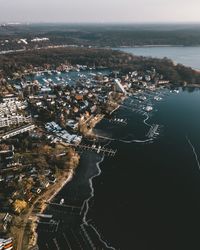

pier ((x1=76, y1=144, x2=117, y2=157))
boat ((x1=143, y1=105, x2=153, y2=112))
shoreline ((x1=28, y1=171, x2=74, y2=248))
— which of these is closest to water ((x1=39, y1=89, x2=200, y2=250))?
shoreline ((x1=28, y1=171, x2=74, y2=248))

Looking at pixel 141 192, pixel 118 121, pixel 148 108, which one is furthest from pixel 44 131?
pixel 148 108

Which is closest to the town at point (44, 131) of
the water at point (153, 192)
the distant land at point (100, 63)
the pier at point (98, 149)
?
the pier at point (98, 149)

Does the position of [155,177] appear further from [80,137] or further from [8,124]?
[8,124]

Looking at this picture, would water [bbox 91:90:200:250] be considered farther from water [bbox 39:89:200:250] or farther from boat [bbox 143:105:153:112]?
boat [bbox 143:105:153:112]

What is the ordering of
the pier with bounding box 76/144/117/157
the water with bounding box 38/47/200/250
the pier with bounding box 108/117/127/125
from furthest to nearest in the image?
the pier with bounding box 108/117/127/125 < the pier with bounding box 76/144/117/157 < the water with bounding box 38/47/200/250

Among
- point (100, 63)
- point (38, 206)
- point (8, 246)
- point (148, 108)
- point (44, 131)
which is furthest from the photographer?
point (100, 63)

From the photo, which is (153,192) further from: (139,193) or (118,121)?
(118,121)

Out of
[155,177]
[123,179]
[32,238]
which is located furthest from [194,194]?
[32,238]

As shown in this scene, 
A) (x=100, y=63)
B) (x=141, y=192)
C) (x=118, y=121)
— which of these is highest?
(x=141, y=192)

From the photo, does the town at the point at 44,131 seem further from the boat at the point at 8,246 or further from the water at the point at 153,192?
the water at the point at 153,192
